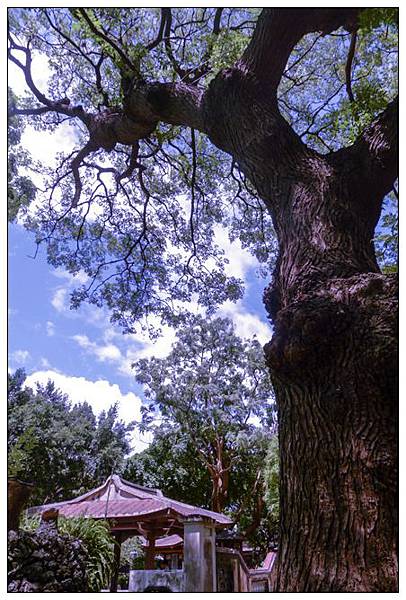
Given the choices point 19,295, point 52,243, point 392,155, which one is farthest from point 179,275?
point 392,155

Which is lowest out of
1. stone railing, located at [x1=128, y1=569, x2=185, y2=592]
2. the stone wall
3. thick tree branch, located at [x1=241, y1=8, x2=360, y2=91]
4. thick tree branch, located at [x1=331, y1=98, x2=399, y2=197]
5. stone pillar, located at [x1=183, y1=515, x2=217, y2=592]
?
stone railing, located at [x1=128, y1=569, x2=185, y2=592]

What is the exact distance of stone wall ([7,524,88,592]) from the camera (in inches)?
85.7

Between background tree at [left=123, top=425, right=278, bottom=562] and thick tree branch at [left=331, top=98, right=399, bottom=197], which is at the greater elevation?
thick tree branch at [left=331, top=98, right=399, bottom=197]

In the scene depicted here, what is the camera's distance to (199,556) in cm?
277

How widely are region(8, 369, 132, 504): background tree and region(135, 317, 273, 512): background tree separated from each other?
1.65 metres

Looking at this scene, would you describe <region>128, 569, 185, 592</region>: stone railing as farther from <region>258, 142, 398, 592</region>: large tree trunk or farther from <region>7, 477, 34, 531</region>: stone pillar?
<region>258, 142, 398, 592</region>: large tree trunk

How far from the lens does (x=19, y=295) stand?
316 cm

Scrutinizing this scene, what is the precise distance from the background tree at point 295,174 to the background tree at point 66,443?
567 centimetres

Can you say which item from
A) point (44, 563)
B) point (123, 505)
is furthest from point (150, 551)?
point (44, 563)

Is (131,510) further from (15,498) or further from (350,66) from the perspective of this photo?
(350,66)

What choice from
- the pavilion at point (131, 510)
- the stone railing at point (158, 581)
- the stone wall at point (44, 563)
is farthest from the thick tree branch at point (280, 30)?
the pavilion at point (131, 510)

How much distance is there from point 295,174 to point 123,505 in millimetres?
5319

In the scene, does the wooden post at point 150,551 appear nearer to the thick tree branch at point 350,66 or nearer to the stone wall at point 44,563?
the stone wall at point 44,563

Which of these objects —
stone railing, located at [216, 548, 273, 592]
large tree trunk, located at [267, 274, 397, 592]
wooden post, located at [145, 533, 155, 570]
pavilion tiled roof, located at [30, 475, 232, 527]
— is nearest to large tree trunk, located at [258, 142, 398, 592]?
large tree trunk, located at [267, 274, 397, 592]
